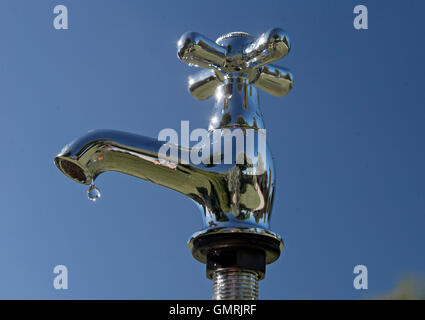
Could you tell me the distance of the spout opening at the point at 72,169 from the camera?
70 centimetres

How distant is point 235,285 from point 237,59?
248 mm

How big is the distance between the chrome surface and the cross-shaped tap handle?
0.72ft

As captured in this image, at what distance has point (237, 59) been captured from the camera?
77cm

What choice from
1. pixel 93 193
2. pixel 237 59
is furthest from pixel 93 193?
pixel 237 59

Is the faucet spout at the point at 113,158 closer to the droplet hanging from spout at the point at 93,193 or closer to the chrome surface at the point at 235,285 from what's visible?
the droplet hanging from spout at the point at 93,193

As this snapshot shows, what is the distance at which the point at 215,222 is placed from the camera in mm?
721

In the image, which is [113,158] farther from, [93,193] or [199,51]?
[199,51]

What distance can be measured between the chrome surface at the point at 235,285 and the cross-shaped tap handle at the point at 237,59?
0.72 ft

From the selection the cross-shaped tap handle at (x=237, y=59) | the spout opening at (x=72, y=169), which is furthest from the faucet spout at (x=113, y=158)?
the cross-shaped tap handle at (x=237, y=59)

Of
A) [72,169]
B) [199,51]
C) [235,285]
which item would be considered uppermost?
[199,51]

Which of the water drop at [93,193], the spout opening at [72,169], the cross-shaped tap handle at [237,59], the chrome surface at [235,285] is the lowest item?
the chrome surface at [235,285]

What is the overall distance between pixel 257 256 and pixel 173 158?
13cm
